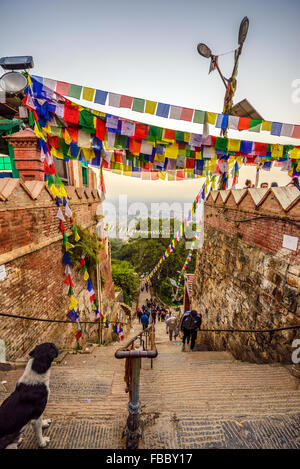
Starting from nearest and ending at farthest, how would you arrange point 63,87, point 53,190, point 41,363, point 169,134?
point 41,363 < point 63,87 < point 169,134 < point 53,190

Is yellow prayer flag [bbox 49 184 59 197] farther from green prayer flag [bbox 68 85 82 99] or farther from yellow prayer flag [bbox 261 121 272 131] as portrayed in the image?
yellow prayer flag [bbox 261 121 272 131]

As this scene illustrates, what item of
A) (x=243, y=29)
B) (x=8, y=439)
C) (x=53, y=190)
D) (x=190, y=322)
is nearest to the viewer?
(x=8, y=439)

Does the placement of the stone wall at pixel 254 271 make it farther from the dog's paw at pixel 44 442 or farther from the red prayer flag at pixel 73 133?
the red prayer flag at pixel 73 133

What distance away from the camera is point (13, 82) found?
4.59 metres

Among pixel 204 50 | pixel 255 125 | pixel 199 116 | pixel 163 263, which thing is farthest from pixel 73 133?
pixel 163 263

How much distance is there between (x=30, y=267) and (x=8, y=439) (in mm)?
3362

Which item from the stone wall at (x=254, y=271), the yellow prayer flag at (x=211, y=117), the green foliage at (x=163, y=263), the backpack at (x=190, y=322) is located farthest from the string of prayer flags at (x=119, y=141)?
the green foliage at (x=163, y=263)

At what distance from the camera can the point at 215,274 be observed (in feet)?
23.9

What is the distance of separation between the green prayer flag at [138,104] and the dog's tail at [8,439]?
551 centimetres

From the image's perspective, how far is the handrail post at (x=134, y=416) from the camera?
79.5 inches

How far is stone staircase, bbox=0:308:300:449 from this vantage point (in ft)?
7.11

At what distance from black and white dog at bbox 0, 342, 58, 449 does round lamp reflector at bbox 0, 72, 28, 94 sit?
17.0 feet

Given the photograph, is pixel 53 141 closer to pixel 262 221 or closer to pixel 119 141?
pixel 119 141
